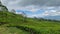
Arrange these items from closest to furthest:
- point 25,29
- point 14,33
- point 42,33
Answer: point 14,33 < point 42,33 < point 25,29

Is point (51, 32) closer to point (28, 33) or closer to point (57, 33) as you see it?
point (57, 33)

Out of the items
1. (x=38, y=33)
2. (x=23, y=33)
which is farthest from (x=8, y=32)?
(x=38, y=33)

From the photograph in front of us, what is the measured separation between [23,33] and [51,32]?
2527cm

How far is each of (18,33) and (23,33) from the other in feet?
12.2

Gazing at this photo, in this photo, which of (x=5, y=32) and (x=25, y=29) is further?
(x=25, y=29)

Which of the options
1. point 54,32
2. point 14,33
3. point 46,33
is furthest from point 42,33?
point 14,33

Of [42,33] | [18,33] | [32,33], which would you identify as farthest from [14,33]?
[42,33]

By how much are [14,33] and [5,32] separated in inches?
298

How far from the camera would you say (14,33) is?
125 meters

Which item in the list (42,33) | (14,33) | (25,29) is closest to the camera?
(14,33)

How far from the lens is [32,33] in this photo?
128 metres

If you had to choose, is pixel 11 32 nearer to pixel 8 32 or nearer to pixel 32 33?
pixel 8 32

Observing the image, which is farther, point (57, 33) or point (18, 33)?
point (57, 33)

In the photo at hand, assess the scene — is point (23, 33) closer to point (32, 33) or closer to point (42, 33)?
point (32, 33)
